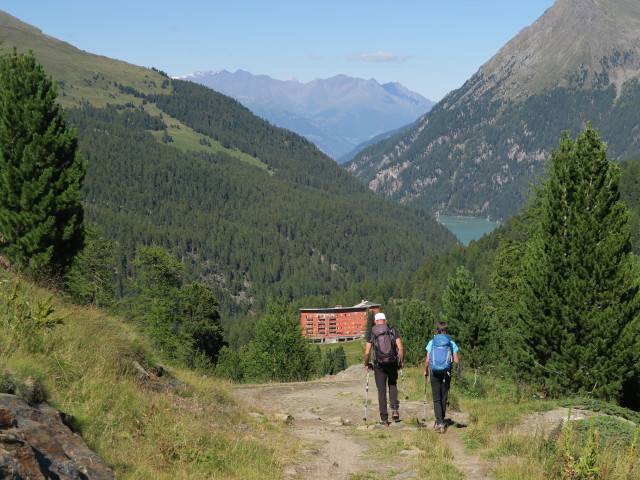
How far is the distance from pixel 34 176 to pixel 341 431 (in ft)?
62.5

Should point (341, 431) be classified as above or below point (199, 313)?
above

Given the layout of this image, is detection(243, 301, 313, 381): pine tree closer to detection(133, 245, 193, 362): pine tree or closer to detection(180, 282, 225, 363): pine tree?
detection(133, 245, 193, 362): pine tree

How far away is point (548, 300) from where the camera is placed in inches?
947

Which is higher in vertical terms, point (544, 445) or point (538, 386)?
point (544, 445)

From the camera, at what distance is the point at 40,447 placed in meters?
7.73

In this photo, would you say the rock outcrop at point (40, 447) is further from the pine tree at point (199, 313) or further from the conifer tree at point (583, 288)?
the pine tree at point (199, 313)

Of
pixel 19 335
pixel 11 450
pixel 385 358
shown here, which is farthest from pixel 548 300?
pixel 11 450

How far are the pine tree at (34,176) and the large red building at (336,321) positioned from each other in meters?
163

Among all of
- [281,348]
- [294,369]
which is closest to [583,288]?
[294,369]

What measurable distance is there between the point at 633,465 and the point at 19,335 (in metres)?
11.5

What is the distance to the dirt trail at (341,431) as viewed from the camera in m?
10.9

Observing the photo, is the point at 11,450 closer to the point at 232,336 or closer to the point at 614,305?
the point at 614,305

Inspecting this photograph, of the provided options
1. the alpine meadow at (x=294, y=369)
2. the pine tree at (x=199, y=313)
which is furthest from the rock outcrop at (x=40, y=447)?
the pine tree at (x=199, y=313)

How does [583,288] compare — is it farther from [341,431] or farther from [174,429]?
[174,429]
